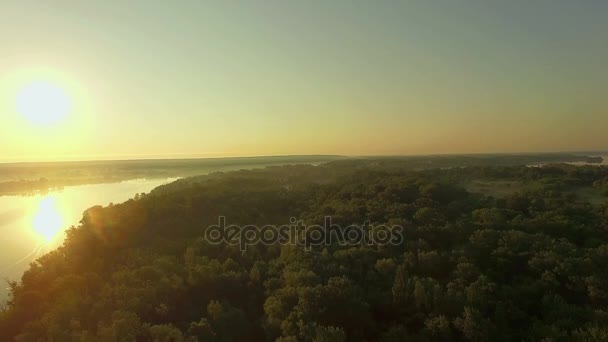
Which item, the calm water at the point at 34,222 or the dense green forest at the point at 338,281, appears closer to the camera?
the dense green forest at the point at 338,281

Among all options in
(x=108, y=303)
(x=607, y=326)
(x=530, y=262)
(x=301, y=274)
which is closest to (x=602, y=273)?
(x=530, y=262)

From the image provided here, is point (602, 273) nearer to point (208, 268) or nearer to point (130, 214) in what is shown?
point (208, 268)

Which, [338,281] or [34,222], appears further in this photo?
[34,222]

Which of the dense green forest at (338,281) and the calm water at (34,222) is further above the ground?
the dense green forest at (338,281)

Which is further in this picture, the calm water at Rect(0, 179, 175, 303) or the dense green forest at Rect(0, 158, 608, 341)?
the calm water at Rect(0, 179, 175, 303)

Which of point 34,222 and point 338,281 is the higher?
point 338,281
